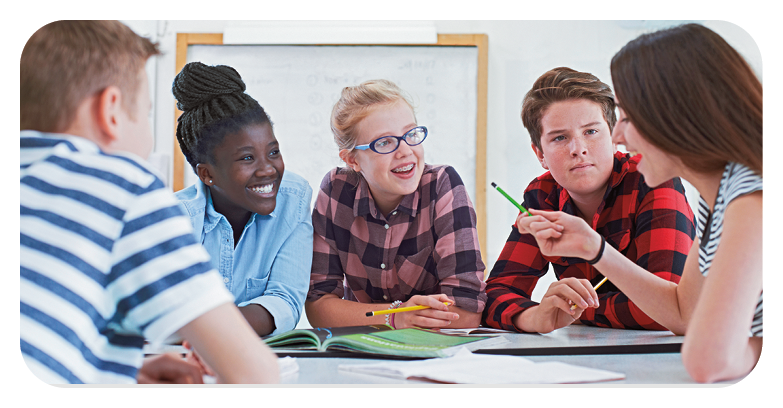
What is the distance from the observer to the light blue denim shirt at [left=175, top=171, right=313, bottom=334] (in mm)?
1180

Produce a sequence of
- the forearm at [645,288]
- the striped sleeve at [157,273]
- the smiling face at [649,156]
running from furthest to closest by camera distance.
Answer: the forearm at [645,288], the smiling face at [649,156], the striped sleeve at [157,273]

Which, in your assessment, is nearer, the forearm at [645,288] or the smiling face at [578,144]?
the forearm at [645,288]

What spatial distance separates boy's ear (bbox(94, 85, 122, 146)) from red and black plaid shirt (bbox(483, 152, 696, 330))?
2.69ft

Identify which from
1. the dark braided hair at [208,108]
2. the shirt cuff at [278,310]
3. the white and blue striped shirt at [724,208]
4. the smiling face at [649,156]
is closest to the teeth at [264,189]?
the dark braided hair at [208,108]

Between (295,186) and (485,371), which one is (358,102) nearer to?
(295,186)

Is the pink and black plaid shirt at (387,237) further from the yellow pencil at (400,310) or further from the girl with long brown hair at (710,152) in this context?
the girl with long brown hair at (710,152)

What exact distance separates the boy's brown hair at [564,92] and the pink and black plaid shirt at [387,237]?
226 millimetres

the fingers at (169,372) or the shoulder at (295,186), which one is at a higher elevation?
the shoulder at (295,186)

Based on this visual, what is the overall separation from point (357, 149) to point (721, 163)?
698 mm

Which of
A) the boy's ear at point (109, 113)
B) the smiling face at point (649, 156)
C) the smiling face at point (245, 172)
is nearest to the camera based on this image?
the boy's ear at point (109, 113)

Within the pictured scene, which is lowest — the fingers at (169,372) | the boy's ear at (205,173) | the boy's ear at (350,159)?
the fingers at (169,372)

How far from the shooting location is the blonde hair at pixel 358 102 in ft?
4.13

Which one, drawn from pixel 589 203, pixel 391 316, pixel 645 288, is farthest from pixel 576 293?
pixel 391 316

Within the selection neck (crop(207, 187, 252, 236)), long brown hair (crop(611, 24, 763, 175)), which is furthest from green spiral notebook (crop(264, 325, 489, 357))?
long brown hair (crop(611, 24, 763, 175))
